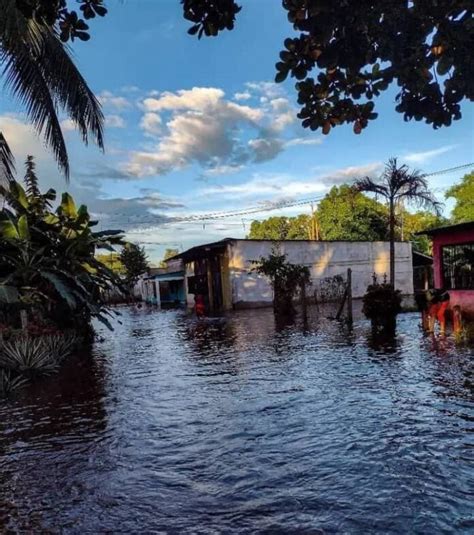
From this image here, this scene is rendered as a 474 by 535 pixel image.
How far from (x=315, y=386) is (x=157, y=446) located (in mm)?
3143

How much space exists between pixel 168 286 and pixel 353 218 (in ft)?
66.3

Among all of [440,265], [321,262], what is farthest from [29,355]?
[321,262]

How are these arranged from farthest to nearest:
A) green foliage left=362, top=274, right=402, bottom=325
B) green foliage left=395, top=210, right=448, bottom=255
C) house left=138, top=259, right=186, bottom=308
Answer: green foliage left=395, top=210, right=448, bottom=255, house left=138, top=259, right=186, bottom=308, green foliage left=362, top=274, right=402, bottom=325

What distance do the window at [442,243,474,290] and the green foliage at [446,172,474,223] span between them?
24.4 metres

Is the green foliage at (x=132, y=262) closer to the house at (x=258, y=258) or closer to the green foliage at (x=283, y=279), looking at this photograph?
the house at (x=258, y=258)

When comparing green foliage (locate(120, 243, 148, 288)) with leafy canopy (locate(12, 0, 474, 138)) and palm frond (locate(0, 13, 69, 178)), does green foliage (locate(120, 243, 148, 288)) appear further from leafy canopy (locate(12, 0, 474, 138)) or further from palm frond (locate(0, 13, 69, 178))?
leafy canopy (locate(12, 0, 474, 138))

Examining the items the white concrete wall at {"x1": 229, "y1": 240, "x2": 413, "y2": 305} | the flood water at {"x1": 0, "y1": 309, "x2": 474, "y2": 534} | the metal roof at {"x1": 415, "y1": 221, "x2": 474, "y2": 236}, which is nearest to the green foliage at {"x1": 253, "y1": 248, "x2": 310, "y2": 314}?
the metal roof at {"x1": 415, "y1": 221, "x2": 474, "y2": 236}

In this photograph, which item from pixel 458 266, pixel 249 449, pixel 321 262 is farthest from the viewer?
pixel 321 262

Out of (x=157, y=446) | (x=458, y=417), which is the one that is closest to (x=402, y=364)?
(x=458, y=417)

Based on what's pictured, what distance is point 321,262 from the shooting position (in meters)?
34.3

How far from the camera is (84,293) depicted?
1254 cm

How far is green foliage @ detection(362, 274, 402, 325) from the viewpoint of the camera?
47.1 feet

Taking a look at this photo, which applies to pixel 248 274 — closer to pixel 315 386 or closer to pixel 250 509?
pixel 315 386

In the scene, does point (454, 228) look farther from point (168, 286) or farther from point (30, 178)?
point (168, 286)
